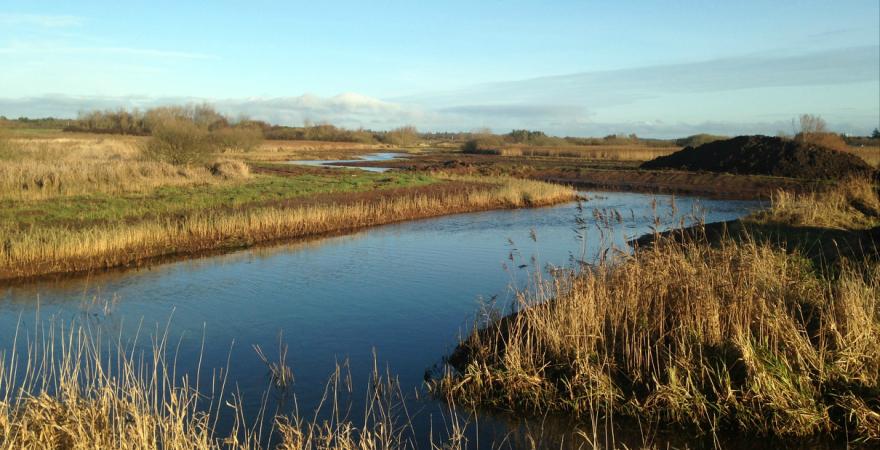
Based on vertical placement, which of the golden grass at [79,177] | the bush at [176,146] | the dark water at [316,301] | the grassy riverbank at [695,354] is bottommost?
the dark water at [316,301]

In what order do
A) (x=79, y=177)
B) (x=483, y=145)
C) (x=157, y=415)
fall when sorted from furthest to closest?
1. (x=483, y=145)
2. (x=79, y=177)
3. (x=157, y=415)

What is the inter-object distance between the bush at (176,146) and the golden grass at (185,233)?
42.7 feet

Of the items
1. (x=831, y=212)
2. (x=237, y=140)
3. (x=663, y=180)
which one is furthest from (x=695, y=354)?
(x=237, y=140)

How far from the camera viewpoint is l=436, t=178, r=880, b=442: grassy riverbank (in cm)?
648

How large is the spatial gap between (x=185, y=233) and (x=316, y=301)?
21.9 ft

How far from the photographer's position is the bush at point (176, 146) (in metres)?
32.7

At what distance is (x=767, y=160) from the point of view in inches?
1610

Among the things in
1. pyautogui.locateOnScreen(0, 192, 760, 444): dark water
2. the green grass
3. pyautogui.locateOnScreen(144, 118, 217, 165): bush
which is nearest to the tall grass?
pyautogui.locateOnScreen(0, 192, 760, 444): dark water

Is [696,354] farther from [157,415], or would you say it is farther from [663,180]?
[663,180]

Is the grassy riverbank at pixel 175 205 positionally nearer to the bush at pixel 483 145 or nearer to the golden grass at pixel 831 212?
the golden grass at pixel 831 212

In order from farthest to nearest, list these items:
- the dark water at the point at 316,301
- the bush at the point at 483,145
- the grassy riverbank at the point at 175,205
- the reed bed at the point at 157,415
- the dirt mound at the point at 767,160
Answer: the bush at the point at 483,145 → the dirt mound at the point at 767,160 → the grassy riverbank at the point at 175,205 → the dark water at the point at 316,301 → the reed bed at the point at 157,415

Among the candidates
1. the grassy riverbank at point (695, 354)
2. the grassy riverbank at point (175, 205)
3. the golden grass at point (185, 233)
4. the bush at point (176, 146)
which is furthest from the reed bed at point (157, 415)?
the bush at point (176, 146)

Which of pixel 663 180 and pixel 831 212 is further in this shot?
pixel 663 180

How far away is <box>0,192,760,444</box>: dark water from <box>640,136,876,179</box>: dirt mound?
24.6 metres
